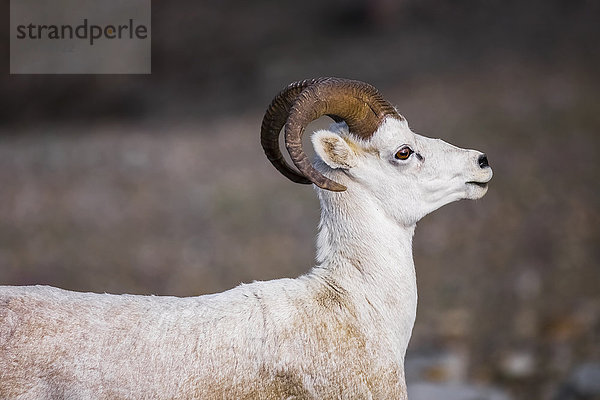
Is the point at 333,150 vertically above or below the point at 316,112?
below

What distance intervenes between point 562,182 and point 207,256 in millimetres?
7659

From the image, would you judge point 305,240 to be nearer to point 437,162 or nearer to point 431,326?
point 431,326

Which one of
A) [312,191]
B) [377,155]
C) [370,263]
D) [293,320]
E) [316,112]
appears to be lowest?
[293,320]

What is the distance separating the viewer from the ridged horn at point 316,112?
5934 mm

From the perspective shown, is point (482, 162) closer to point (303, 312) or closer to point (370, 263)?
point (370, 263)

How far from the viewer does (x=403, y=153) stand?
6.47 meters

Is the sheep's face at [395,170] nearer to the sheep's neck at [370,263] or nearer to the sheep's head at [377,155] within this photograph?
the sheep's head at [377,155]

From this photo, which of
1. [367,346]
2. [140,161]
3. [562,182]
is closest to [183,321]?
[367,346]

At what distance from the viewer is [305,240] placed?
57.6 ft

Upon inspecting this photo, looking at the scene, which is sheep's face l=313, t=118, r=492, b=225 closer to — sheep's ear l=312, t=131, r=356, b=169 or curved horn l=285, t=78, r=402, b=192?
sheep's ear l=312, t=131, r=356, b=169

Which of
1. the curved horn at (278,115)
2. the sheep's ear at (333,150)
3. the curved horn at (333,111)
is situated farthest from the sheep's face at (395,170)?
the curved horn at (278,115)

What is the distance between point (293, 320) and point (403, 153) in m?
1.51

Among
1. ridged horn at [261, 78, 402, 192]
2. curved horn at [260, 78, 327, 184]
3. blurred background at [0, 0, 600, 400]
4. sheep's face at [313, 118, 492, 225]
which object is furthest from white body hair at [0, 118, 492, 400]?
blurred background at [0, 0, 600, 400]

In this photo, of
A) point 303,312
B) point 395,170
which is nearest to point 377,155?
point 395,170
